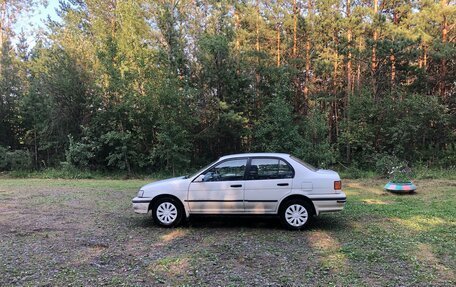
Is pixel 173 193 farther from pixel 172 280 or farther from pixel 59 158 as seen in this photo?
pixel 59 158

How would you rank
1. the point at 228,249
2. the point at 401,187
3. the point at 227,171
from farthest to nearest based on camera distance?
the point at 401,187 < the point at 227,171 < the point at 228,249

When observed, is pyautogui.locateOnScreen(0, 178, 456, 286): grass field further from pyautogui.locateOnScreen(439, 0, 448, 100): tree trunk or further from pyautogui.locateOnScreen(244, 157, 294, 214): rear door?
pyautogui.locateOnScreen(439, 0, 448, 100): tree trunk

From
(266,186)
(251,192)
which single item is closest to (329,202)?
(266,186)

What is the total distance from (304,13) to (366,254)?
19490mm

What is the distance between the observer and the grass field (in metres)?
4.44

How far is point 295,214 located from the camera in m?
6.73

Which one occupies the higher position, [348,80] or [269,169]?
[348,80]

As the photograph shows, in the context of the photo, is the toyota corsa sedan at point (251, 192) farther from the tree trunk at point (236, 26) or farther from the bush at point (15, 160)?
the bush at point (15, 160)

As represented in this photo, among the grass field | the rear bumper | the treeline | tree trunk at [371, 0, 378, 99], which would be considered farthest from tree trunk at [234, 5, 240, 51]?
the rear bumper

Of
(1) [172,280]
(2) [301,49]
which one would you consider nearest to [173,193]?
(1) [172,280]

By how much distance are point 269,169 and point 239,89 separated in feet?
45.7

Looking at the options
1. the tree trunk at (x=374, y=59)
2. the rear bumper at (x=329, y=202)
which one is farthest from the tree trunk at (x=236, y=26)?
the rear bumper at (x=329, y=202)

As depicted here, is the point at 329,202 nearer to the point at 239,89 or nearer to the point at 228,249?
the point at 228,249

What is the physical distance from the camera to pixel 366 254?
5.25 metres
